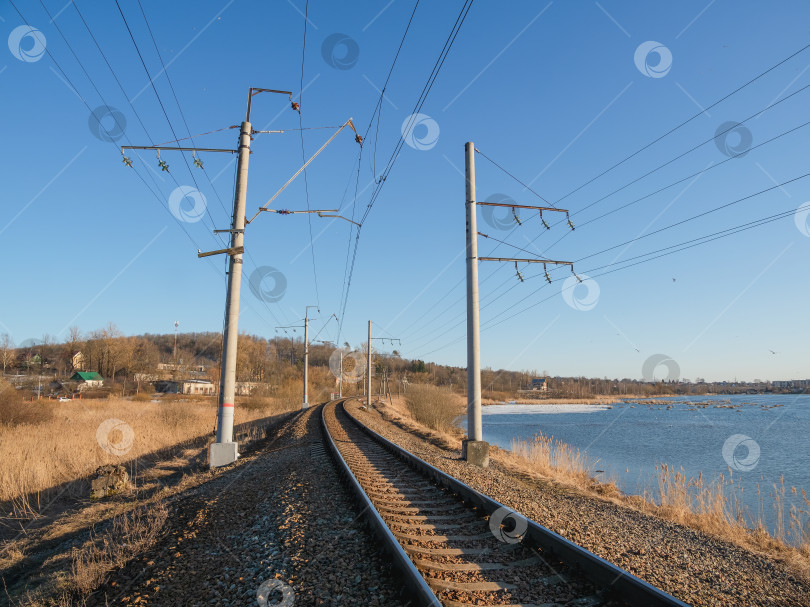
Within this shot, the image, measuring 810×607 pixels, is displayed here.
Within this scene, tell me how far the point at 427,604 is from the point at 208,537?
3536 mm

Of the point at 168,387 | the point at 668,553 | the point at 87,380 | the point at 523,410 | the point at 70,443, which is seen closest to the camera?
the point at 668,553

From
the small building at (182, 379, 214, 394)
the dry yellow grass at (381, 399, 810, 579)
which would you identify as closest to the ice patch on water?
the small building at (182, 379, 214, 394)

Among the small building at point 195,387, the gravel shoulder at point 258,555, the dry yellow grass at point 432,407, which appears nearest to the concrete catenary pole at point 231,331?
the gravel shoulder at point 258,555

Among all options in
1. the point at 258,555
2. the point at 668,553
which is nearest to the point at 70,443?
the point at 258,555

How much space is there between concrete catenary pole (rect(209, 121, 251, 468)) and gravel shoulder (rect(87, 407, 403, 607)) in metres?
3.68

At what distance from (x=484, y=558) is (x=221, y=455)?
912 cm

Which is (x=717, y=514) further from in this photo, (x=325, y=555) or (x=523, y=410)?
(x=523, y=410)

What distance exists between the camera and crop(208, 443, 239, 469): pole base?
1214cm

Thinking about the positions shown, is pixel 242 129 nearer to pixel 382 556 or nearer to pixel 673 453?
pixel 382 556

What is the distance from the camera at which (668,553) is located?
220 inches

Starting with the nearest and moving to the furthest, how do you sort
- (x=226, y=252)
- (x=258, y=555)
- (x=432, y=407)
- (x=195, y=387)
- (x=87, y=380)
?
(x=258, y=555) < (x=226, y=252) < (x=432, y=407) < (x=87, y=380) < (x=195, y=387)

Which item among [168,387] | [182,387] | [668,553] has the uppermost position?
[668,553]

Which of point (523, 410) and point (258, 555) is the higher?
point (258, 555)

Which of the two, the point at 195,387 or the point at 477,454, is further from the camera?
the point at 195,387
